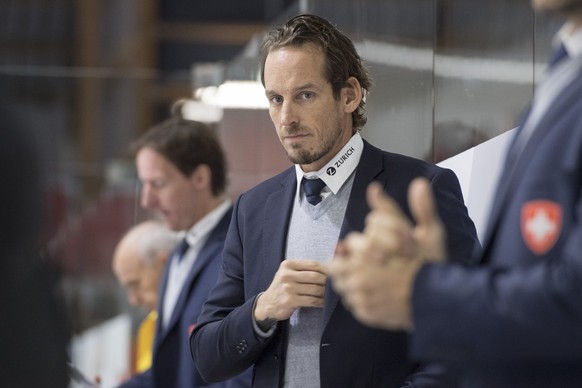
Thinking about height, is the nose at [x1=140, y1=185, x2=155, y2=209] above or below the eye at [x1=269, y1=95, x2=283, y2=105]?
above

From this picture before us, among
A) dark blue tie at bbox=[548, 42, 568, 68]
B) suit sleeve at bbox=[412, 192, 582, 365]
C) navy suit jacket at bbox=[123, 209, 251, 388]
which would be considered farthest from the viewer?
navy suit jacket at bbox=[123, 209, 251, 388]

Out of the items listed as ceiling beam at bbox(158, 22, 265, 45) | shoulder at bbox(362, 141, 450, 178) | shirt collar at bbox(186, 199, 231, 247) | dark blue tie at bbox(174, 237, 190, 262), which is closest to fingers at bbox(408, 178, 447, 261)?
shoulder at bbox(362, 141, 450, 178)

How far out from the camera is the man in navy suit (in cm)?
138

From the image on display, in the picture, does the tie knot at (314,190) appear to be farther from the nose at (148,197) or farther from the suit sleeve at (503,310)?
the nose at (148,197)

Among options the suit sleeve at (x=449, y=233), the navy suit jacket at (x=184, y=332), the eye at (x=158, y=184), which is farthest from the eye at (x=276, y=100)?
the eye at (x=158, y=184)

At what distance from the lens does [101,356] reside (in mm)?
6922

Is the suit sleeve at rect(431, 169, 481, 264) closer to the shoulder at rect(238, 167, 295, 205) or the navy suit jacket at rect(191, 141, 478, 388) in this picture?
the navy suit jacket at rect(191, 141, 478, 388)

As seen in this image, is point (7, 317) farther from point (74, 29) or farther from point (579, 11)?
point (74, 29)

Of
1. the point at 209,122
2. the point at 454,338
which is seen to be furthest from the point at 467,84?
the point at 209,122

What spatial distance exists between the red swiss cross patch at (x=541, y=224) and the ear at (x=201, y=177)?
110 inches

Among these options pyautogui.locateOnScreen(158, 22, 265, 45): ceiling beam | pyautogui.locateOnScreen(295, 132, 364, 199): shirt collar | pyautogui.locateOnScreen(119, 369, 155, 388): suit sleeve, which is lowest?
pyautogui.locateOnScreen(119, 369, 155, 388): suit sleeve

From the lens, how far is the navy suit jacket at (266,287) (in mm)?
2262

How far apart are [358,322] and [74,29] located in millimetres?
10444

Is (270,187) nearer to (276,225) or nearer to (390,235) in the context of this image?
(276,225)
